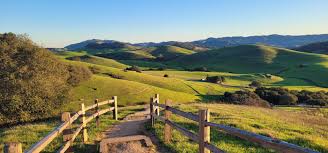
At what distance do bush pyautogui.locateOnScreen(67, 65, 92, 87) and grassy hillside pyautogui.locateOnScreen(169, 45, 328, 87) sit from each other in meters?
63.0

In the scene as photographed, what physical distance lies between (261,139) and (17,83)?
29.7m

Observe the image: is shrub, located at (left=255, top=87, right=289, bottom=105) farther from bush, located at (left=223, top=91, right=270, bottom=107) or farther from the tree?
the tree

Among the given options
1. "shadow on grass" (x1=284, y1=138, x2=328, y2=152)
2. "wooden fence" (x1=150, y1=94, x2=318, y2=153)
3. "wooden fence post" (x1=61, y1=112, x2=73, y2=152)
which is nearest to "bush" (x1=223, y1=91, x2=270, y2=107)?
"shadow on grass" (x1=284, y1=138, x2=328, y2=152)

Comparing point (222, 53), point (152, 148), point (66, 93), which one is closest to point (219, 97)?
point (66, 93)

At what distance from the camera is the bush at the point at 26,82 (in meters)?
32.3

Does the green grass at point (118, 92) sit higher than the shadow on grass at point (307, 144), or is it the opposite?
the shadow on grass at point (307, 144)

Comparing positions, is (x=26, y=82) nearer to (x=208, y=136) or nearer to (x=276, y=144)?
(x=208, y=136)

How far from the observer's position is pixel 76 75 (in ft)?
173

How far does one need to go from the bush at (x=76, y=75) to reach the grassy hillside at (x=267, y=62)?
62977mm

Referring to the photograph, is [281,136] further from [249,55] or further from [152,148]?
[249,55]

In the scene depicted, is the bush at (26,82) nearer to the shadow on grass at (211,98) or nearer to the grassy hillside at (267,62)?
the shadow on grass at (211,98)

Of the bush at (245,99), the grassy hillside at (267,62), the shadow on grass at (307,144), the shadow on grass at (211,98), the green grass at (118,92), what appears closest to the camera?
the shadow on grass at (307,144)

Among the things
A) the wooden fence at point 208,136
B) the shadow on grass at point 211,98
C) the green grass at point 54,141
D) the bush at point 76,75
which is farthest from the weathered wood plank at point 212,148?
the shadow on grass at point 211,98

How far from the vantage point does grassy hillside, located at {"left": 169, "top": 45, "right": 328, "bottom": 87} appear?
107 m
